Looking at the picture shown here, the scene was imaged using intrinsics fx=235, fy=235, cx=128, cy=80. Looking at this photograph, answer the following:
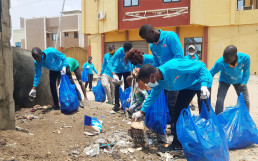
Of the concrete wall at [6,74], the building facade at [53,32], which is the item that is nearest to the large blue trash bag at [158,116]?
the concrete wall at [6,74]

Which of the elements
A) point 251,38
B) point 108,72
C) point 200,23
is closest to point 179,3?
point 200,23

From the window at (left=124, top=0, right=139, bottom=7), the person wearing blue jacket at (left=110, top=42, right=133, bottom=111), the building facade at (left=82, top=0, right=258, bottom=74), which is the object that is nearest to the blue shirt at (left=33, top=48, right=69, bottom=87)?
the person wearing blue jacket at (left=110, top=42, right=133, bottom=111)

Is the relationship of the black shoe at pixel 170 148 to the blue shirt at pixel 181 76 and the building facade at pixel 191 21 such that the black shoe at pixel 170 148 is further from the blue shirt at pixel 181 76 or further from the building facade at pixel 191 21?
the building facade at pixel 191 21

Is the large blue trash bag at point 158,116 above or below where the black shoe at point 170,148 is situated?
above

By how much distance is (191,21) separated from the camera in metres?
14.2

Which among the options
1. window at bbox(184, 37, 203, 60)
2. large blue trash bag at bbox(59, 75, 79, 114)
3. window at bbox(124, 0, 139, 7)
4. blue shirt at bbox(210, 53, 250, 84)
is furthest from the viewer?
window at bbox(124, 0, 139, 7)

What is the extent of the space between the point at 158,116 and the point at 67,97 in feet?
5.78

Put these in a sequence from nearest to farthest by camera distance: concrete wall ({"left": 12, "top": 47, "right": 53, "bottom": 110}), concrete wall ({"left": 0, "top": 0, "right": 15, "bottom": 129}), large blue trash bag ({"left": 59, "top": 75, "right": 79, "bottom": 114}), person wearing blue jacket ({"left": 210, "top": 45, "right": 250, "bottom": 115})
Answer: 1. concrete wall ({"left": 0, "top": 0, "right": 15, "bottom": 129})
2. person wearing blue jacket ({"left": 210, "top": 45, "right": 250, "bottom": 115})
3. large blue trash bag ({"left": 59, "top": 75, "right": 79, "bottom": 114})
4. concrete wall ({"left": 12, "top": 47, "right": 53, "bottom": 110})

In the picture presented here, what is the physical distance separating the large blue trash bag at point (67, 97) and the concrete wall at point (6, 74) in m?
1.27

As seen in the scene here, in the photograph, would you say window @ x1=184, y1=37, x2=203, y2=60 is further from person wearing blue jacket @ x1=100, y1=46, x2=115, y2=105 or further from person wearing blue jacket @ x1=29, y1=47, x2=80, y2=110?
person wearing blue jacket @ x1=29, y1=47, x2=80, y2=110

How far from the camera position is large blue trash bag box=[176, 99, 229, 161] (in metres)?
2.41

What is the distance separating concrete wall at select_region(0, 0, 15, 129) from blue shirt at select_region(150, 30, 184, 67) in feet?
6.57

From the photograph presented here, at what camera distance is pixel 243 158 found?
2807 mm

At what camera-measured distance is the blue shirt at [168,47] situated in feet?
11.1
